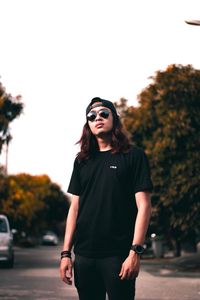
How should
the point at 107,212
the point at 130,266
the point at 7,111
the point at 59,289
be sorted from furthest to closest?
the point at 7,111 < the point at 59,289 < the point at 107,212 < the point at 130,266

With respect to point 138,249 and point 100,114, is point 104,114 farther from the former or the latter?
point 138,249

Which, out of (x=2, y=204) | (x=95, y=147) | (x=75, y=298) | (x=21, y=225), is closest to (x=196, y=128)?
(x=75, y=298)

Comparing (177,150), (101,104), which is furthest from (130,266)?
(177,150)

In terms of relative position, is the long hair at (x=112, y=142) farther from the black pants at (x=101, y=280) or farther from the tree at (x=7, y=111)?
the tree at (x=7, y=111)

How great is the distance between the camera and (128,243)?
4.43 m

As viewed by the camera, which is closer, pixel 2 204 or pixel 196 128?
pixel 196 128

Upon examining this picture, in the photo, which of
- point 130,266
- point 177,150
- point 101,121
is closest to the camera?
point 130,266

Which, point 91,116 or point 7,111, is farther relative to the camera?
point 7,111

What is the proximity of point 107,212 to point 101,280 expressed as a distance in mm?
408

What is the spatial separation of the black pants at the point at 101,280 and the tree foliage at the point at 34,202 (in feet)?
159

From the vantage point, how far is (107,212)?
14.5ft

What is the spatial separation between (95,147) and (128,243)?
649 mm

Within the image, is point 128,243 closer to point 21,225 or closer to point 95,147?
point 95,147

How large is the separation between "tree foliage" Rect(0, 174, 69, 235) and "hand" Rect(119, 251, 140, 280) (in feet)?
160
